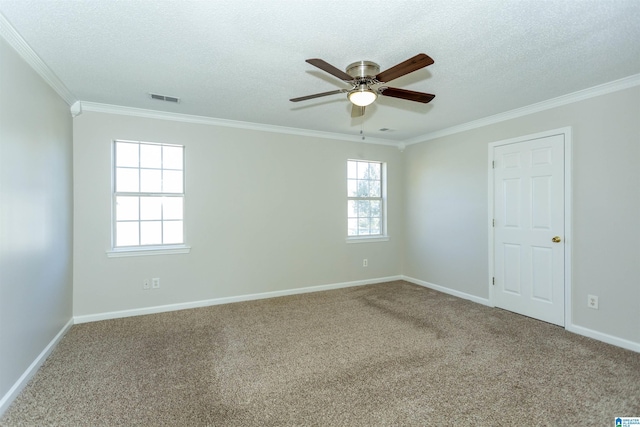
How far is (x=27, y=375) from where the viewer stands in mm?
2266

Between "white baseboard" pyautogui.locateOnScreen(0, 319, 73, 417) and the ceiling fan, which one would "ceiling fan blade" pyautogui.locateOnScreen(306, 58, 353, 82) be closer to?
the ceiling fan

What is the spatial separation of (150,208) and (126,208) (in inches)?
9.9

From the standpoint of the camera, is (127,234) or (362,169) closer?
(127,234)

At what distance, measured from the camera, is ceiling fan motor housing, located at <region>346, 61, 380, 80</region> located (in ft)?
7.99

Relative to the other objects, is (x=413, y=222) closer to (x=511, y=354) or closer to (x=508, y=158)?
(x=508, y=158)

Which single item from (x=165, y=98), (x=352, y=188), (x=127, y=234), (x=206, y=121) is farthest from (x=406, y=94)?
(x=127, y=234)

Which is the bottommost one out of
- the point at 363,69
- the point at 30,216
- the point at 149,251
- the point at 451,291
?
the point at 451,291

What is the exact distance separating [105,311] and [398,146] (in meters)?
4.75

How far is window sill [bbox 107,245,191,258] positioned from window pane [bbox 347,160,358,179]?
2.65 m

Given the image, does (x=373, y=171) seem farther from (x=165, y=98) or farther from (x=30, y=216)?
(x=30, y=216)

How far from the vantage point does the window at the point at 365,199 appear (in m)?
5.13

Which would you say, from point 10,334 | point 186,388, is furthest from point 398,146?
point 10,334

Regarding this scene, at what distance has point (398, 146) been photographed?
5391mm

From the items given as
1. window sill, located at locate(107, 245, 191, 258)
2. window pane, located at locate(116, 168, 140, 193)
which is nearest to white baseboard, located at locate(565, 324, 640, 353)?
window sill, located at locate(107, 245, 191, 258)
